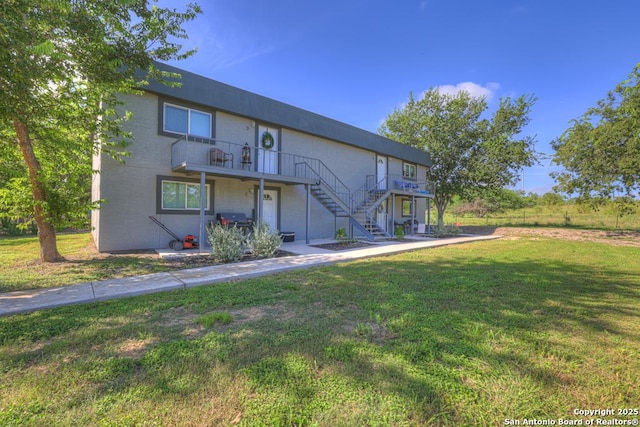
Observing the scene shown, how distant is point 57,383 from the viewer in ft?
7.36

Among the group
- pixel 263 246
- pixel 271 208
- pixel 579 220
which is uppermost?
pixel 271 208

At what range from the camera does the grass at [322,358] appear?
1.97 metres

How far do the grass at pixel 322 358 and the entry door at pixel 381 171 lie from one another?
12.5 metres

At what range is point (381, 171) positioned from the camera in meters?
17.4

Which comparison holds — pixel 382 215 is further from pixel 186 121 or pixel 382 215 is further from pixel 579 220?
pixel 579 220

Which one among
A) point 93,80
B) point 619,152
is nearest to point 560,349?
point 93,80

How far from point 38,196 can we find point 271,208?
7171mm

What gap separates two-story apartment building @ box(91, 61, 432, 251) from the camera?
28.9ft

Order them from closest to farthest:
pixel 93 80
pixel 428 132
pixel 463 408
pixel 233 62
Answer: pixel 463 408, pixel 93 80, pixel 233 62, pixel 428 132

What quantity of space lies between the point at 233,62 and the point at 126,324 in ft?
32.4

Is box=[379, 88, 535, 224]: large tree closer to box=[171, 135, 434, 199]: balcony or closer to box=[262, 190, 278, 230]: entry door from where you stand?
box=[171, 135, 434, 199]: balcony

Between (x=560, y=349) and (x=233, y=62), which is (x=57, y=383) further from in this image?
(x=233, y=62)

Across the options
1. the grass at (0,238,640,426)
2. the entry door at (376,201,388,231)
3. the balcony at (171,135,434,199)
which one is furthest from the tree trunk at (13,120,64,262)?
the entry door at (376,201,388,231)

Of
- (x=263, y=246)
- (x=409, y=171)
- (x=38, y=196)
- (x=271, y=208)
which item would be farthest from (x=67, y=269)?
(x=409, y=171)
